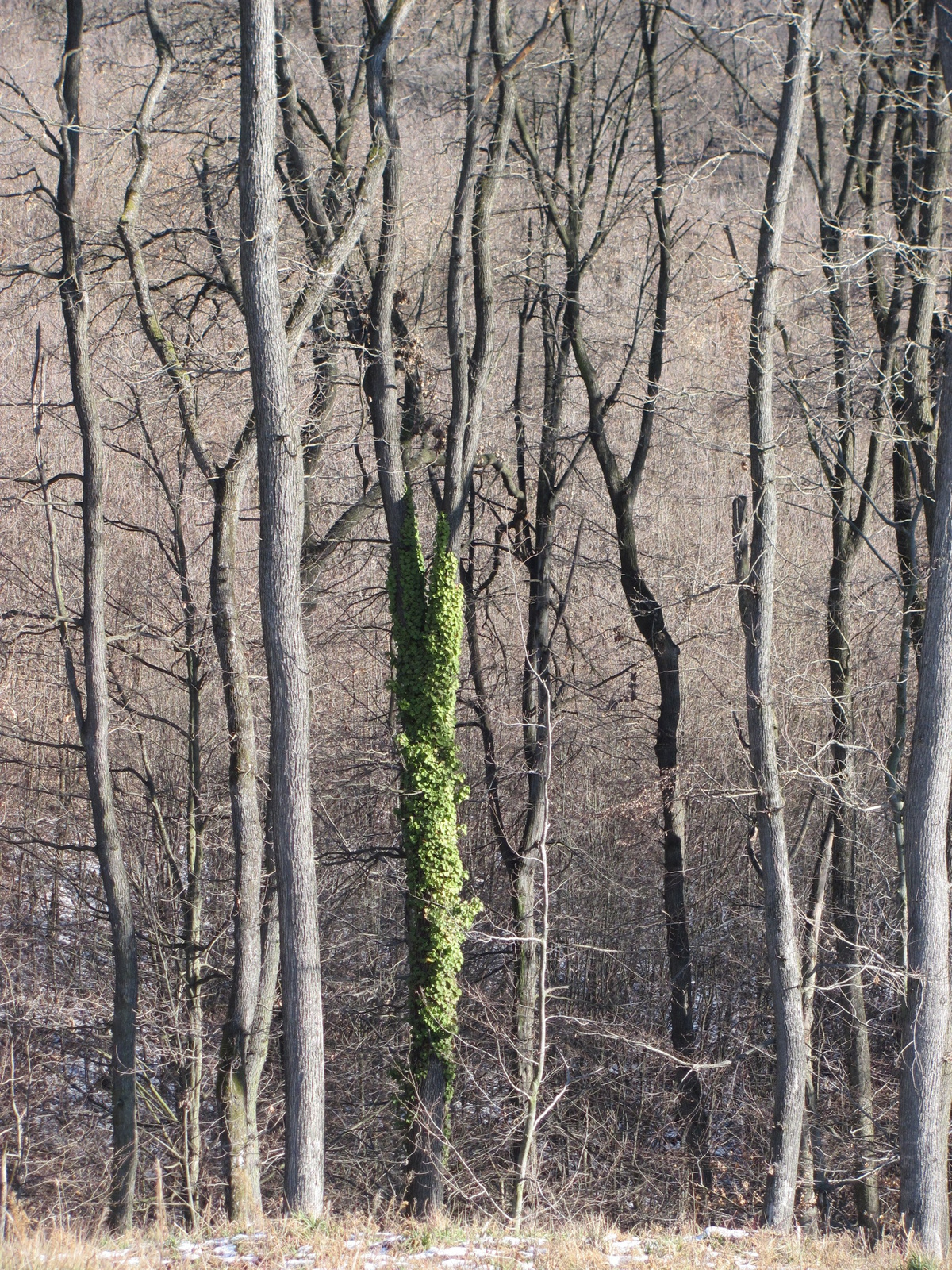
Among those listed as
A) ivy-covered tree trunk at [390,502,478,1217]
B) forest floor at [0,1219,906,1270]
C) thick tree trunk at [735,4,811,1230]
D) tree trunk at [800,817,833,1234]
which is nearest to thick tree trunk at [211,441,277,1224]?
ivy-covered tree trunk at [390,502,478,1217]

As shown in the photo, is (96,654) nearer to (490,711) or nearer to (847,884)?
(490,711)

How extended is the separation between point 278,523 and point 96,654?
11.6ft

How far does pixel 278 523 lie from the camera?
10.1m

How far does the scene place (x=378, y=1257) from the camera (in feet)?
21.2

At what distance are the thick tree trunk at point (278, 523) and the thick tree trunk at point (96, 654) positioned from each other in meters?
2.56

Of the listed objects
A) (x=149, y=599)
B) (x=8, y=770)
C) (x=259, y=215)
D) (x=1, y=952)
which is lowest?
(x=1, y=952)

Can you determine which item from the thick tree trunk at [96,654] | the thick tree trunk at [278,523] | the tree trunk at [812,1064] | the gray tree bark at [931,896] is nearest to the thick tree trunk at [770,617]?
the tree trunk at [812,1064]

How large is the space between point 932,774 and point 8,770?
15468mm

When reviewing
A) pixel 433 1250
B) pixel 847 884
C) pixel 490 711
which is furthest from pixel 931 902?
pixel 490 711

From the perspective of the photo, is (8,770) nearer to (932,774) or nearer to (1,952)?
→ (1,952)

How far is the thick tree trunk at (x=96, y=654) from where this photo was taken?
37.9 ft

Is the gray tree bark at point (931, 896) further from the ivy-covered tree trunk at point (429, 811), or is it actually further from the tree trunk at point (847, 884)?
the ivy-covered tree trunk at point (429, 811)

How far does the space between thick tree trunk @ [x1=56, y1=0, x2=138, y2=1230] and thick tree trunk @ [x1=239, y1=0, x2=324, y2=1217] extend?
8.41 ft

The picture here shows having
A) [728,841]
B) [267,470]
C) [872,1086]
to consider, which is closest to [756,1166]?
[872,1086]
